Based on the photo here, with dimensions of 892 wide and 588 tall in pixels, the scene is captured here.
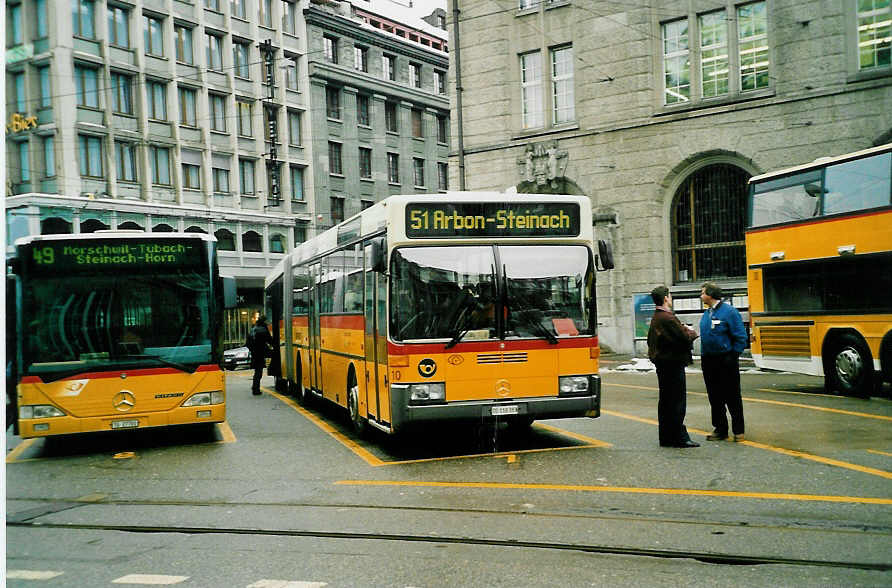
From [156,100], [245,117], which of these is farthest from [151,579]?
[245,117]

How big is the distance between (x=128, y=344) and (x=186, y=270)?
1189 millimetres

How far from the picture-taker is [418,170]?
187 feet

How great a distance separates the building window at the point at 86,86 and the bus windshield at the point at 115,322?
230 centimetres

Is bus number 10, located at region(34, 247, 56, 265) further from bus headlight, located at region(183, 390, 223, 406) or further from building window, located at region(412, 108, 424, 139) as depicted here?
building window, located at region(412, 108, 424, 139)

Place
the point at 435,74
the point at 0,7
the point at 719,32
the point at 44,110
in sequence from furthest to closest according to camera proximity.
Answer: the point at 435,74 < the point at 719,32 < the point at 44,110 < the point at 0,7

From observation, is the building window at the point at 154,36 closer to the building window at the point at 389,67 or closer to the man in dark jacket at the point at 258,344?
the man in dark jacket at the point at 258,344

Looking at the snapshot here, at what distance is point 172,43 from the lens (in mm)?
26109

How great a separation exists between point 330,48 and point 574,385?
43.3 metres

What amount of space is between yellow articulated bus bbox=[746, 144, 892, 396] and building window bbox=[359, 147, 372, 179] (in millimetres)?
37470

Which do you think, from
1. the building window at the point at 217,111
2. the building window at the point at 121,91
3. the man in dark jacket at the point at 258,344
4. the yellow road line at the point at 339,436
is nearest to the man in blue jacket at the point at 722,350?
the yellow road line at the point at 339,436

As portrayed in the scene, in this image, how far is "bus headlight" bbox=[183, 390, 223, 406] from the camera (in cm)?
1227

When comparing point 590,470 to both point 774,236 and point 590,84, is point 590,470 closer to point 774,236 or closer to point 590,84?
point 774,236

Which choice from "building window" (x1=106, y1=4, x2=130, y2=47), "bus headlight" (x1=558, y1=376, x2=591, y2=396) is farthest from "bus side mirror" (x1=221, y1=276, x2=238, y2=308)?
"building window" (x1=106, y1=4, x2=130, y2=47)

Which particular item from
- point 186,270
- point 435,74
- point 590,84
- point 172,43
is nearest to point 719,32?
point 590,84
